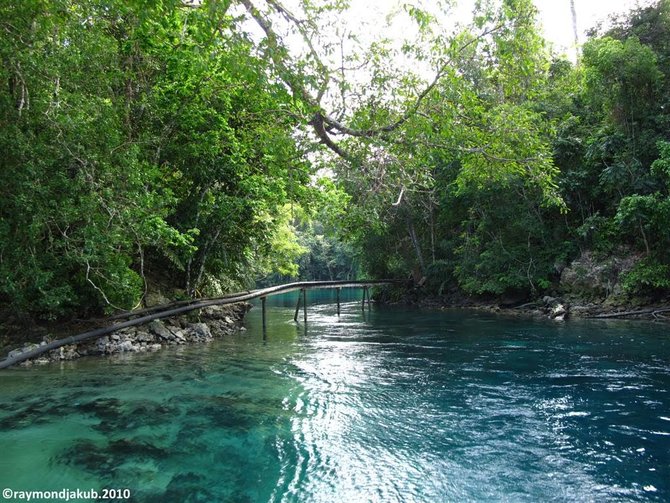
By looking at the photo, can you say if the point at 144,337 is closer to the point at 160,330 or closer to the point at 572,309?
the point at 160,330

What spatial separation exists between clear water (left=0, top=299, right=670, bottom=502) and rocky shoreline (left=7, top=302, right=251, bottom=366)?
66cm

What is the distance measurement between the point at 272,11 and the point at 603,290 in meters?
16.8

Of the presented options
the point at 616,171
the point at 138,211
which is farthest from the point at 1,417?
the point at 616,171

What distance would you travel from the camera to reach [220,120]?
11961 millimetres

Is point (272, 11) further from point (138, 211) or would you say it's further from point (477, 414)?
point (477, 414)

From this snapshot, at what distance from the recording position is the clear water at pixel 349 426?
13.4 feet

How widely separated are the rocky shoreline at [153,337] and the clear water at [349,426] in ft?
2.17

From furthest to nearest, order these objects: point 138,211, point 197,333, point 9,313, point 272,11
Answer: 1. point 197,333
2. point 9,313
3. point 138,211
4. point 272,11

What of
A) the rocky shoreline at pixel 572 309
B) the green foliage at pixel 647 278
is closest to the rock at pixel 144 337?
the rocky shoreline at pixel 572 309

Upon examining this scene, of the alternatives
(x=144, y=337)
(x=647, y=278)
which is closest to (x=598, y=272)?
(x=647, y=278)

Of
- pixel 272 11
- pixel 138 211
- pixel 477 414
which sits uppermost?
pixel 272 11

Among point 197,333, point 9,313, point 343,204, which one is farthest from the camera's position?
point 343,204

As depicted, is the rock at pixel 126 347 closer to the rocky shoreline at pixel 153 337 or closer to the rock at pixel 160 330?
the rocky shoreline at pixel 153 337

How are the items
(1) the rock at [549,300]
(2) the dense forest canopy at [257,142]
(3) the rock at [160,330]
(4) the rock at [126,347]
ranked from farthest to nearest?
(1) the rock at [549,300]
(3) the rock at [160,330]
(4) the rock at [126,347]
(2) the dense forest canopy at [257,142]
